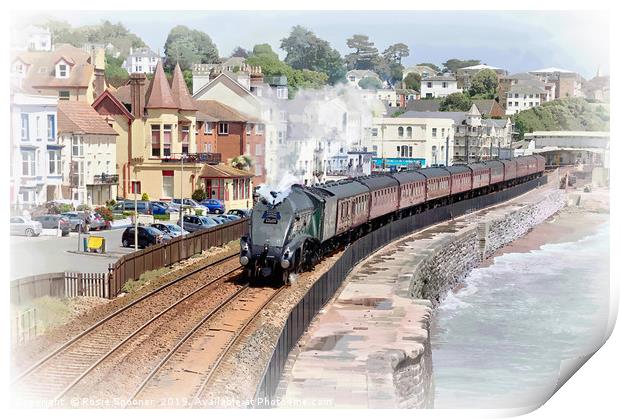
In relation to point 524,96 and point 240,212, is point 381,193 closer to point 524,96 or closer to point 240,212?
point 240,212

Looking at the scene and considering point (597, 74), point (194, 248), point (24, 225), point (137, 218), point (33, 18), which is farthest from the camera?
point (194, 248)

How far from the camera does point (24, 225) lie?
16906 millimetres

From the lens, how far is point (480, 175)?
45500 millimetres

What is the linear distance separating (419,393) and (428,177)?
72.7ft

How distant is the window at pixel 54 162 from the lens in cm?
1862

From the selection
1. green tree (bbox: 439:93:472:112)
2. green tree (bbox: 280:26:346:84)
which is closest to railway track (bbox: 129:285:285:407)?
green tree (bbox: 280:26:346:84)

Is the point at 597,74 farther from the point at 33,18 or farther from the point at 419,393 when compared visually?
the point at 33,18

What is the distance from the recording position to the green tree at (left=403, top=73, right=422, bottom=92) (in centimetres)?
2724

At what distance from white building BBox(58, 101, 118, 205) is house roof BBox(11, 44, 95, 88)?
0.61m

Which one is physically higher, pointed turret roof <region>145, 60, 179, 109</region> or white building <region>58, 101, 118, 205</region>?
pointed turret roof <region>145, 60, 179, 109</region>

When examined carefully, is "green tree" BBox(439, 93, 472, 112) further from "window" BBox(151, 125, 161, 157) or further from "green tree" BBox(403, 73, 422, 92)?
"window" BBox(151, 125, 161, 157)

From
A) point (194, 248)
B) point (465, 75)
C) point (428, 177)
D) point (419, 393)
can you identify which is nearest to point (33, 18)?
point (419, 393)

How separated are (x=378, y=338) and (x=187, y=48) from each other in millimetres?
6621

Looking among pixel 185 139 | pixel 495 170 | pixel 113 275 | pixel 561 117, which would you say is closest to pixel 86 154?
pixel 113 275
